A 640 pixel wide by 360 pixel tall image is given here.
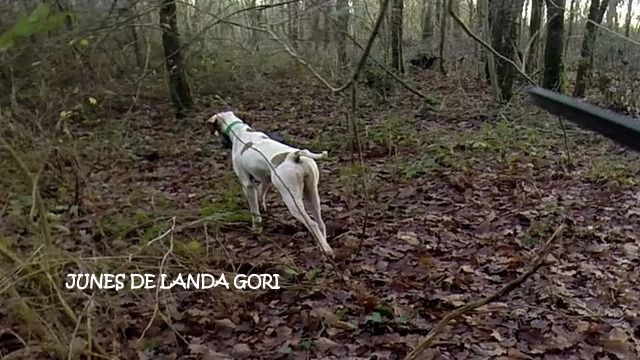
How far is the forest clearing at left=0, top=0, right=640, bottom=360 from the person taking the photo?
381 cm

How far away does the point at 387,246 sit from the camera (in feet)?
19.0

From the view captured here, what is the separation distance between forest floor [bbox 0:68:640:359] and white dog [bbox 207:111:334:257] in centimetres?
26

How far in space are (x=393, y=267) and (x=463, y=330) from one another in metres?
1.27

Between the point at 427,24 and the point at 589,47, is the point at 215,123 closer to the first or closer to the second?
the point at 589,47

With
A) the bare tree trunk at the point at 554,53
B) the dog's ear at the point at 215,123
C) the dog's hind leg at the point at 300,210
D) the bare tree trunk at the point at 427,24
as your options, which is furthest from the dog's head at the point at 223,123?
the bare tree trunk at the point at 427,24

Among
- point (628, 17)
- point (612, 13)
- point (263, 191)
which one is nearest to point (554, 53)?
point (612, 13)

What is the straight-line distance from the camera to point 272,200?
24.8ft

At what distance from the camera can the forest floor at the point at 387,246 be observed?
3988 mm

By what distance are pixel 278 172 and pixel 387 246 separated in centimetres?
123

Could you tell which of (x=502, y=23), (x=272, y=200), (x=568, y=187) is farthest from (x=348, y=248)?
(x=502, y=23)

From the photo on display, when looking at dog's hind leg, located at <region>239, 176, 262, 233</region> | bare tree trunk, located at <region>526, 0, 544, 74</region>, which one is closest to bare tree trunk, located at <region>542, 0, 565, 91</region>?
bare tree trunk, located at <region>526, 0, 544, 74</region>

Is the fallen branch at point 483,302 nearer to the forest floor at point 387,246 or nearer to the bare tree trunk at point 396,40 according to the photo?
the forest floor at point 387,246

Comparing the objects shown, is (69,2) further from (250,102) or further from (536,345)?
(250,102)

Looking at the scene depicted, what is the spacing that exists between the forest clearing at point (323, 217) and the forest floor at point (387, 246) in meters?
0.03
